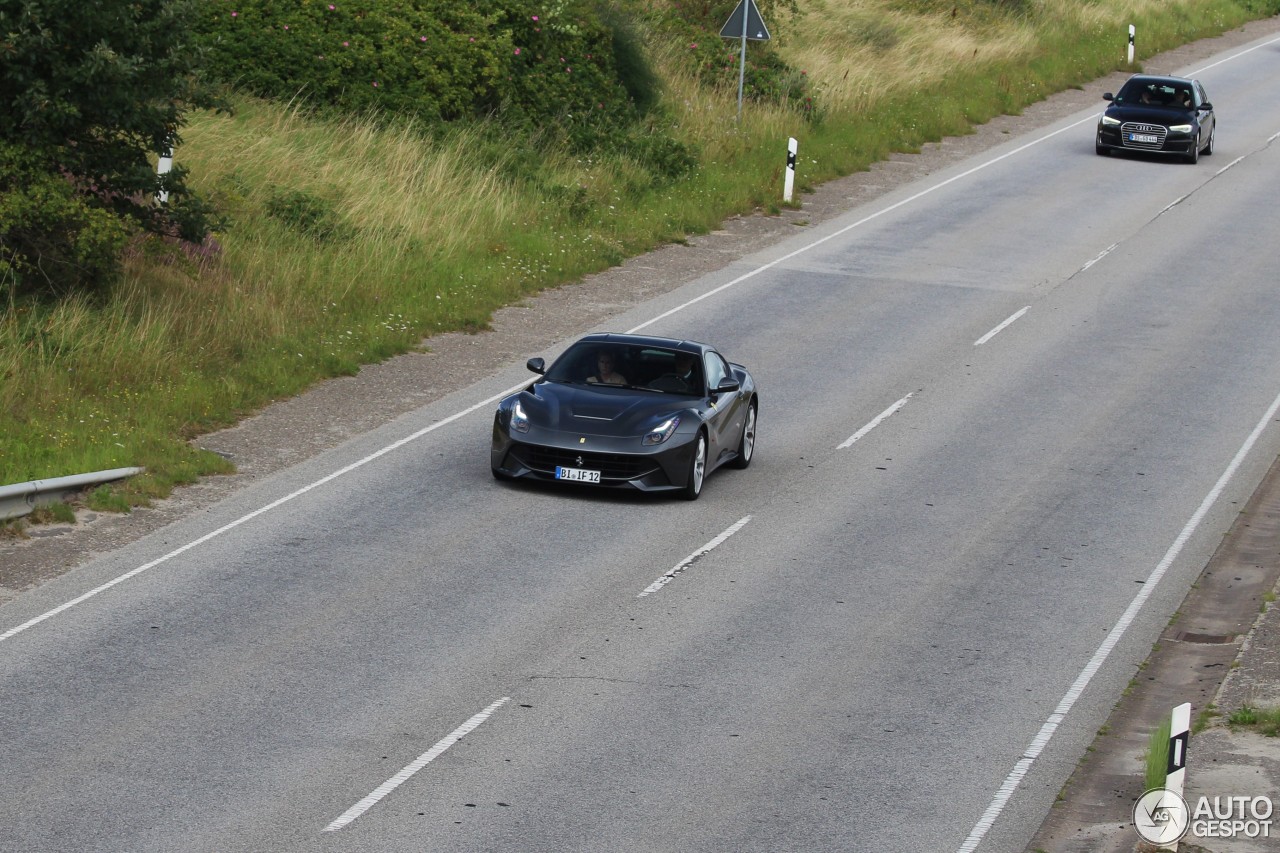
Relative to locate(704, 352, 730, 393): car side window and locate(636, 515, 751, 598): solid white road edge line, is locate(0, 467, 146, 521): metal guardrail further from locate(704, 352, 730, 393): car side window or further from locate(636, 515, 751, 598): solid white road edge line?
locate(704, 352, 730, 393): car side window

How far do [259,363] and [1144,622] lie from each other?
10277mm

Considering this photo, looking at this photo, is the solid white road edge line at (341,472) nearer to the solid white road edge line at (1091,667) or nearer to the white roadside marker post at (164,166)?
the white roadside marker post at (164,166)

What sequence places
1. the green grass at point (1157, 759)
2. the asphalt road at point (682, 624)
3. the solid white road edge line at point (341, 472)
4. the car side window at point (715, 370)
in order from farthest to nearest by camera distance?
1. the car side window at point (715, 370)
2. the solid white road edge line at point (341, 472)
3. the green grass at point (1157, 759)
4. the asphalt road at point (682, 624)

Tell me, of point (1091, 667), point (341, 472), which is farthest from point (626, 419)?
point (1091, 667)

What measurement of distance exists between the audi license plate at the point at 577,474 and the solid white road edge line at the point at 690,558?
4.37 feet

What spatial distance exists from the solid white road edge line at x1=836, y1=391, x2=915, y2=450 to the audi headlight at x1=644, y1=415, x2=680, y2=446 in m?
2.88

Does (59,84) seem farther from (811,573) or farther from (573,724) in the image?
(573,724)

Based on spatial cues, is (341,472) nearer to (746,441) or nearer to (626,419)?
(626,419)

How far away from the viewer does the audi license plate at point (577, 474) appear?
16.6 m

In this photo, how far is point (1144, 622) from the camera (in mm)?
14242

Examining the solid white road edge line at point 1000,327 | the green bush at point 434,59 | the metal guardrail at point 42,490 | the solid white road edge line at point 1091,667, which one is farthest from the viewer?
the green bush at point 434,59

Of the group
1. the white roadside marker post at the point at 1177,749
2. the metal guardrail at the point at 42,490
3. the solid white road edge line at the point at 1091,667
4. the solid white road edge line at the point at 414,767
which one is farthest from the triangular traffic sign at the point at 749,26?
the white roadside marker post at the point at 1177,749

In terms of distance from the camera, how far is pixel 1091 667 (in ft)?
43.2

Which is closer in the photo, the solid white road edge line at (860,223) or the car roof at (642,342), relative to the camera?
the car roof at (642,342)
